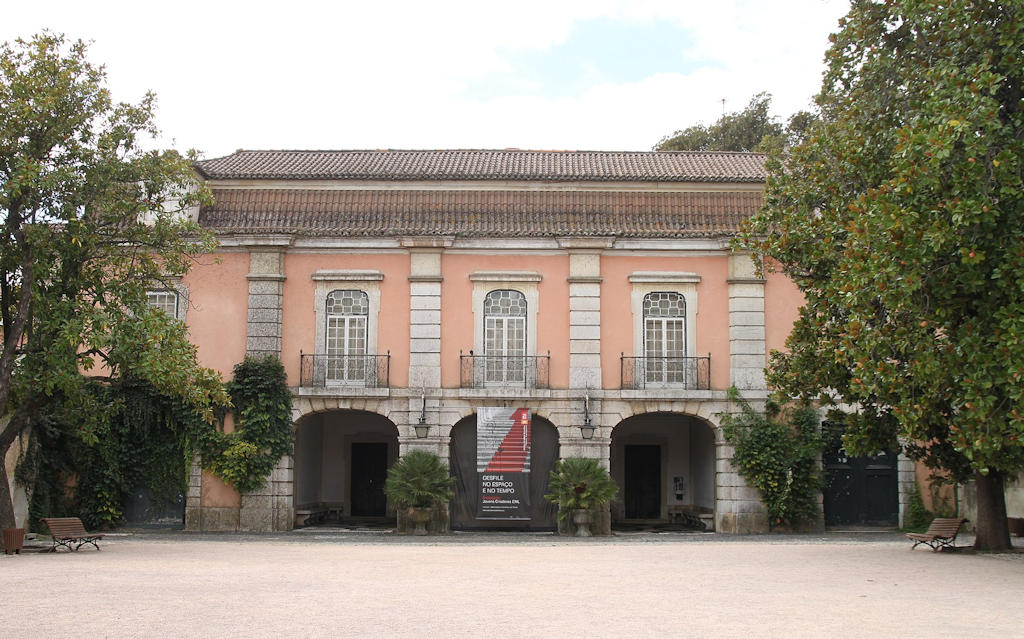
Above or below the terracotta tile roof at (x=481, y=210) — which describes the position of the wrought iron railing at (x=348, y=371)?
below

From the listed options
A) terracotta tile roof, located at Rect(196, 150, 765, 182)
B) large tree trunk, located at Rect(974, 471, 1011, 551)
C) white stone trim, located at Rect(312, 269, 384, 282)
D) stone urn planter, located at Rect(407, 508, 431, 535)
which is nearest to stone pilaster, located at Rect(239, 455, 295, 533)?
stone urn planter, located at Rect(407, 508, 431, 535)

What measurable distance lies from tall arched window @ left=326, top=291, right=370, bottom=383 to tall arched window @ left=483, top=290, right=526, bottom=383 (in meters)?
2.60

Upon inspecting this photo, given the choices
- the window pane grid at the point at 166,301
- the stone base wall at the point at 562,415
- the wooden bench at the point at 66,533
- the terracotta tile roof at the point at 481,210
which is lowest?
the wooden bench at the point at 66,533

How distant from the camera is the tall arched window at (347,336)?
22.8m

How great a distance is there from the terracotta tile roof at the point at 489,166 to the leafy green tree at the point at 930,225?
7.29m

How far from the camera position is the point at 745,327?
2272 centimetres

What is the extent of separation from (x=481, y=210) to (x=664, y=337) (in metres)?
4.81

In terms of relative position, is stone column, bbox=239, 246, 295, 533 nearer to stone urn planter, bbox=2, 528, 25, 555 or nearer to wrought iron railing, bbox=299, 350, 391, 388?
wrought iron railing, bbox=299, 350, 391, 388

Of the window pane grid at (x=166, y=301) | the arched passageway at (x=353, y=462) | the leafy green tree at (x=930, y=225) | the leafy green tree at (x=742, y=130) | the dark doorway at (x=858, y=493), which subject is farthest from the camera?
the leafy green tree at (x=742, y=130)

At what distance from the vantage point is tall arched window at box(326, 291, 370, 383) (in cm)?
2283

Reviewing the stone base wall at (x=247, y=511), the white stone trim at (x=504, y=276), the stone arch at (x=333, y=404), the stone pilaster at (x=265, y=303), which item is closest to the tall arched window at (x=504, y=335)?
the white stone trim at (x=504, y=276)

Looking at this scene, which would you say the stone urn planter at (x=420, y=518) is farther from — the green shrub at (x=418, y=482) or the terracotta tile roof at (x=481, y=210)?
the terracotta tile roof at (x=481, y=210)

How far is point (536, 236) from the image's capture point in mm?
22844

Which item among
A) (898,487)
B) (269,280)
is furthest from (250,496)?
(898,487)
